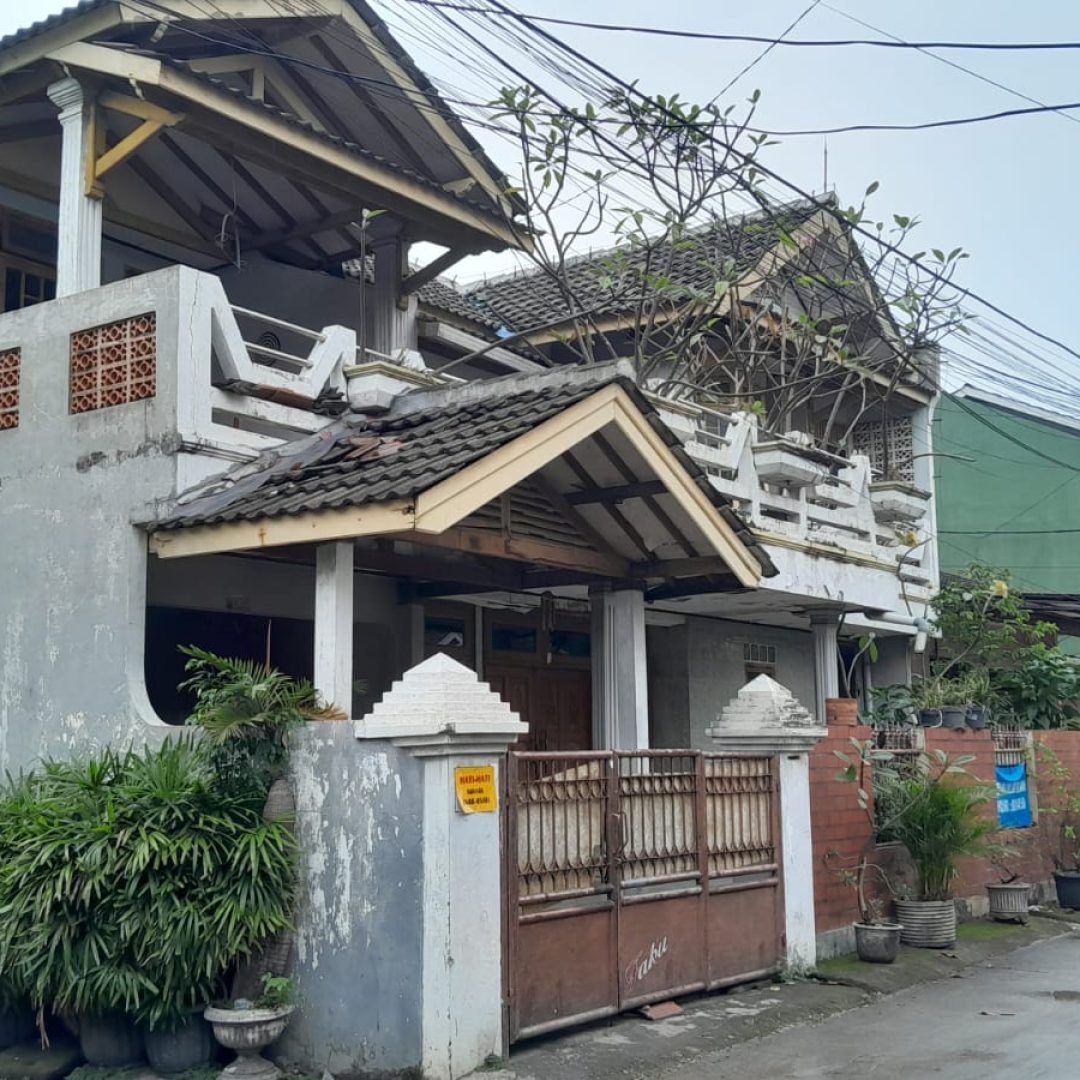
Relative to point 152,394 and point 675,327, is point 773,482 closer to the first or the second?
point 675,327

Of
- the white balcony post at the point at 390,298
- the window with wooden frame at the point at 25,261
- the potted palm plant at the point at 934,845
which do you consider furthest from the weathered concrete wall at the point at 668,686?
the window with wooden frame at the point at 25,261

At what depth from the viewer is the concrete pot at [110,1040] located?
6684mm

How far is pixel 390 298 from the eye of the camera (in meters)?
12.1

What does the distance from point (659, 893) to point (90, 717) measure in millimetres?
3707

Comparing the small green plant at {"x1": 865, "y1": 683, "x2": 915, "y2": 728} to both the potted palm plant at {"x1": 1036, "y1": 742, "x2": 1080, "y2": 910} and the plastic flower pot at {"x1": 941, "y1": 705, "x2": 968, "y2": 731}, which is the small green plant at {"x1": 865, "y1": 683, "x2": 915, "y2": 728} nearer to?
the plastic flower pot at {"x1": 941, "y1": 705, "x2": 968, "y2": 731}

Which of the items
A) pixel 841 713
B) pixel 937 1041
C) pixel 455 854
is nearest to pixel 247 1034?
pixel 455 854

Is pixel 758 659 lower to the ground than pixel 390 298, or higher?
lower

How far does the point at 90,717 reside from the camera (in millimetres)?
8148

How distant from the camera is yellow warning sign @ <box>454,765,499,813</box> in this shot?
6695 mm

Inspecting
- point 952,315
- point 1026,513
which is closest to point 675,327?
point 952,315

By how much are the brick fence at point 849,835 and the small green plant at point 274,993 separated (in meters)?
4.90

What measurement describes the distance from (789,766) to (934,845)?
222cm

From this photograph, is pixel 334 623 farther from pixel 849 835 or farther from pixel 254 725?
pixel 849 835

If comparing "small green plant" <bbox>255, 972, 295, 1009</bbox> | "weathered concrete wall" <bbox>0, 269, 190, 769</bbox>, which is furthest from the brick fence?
"weathered concrete wall" <bbox>0, 269, 190, 769</bbox>
